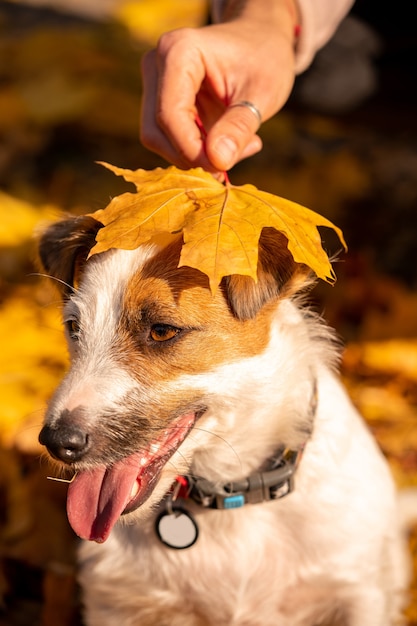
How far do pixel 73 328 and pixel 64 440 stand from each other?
393 mm

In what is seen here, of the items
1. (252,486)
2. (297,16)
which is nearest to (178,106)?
(297,16)

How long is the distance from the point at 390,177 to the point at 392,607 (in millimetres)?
3120

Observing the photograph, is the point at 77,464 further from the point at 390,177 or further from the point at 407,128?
the point at 407,128

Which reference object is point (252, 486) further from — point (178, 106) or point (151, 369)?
point (178, 106)

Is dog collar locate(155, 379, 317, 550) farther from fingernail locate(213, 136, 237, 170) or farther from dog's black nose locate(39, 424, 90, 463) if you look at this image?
fingernail locate(213, 136, 237, 170)

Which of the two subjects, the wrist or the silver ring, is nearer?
the silver ring

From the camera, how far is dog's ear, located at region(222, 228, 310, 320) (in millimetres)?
2010

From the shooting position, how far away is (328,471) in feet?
7.74

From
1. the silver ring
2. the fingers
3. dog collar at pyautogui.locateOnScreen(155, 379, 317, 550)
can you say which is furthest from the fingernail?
dog collar at pyautogui.locateOnScreen(155, 379, 317, 550)

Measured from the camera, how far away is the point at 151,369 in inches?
80.0

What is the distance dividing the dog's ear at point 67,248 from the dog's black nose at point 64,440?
1.70 ft

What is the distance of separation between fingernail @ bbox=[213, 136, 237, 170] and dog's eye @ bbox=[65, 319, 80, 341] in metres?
0.59

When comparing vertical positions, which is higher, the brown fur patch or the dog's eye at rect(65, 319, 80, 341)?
the brown fur patch

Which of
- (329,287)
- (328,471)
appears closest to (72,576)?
(328,471)
